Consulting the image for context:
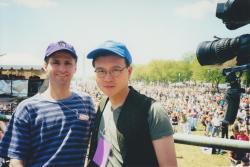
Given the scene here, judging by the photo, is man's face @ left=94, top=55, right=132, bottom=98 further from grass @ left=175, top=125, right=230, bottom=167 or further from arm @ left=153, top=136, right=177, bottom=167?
grass @ left=175, top=125, right=230, bottom=167

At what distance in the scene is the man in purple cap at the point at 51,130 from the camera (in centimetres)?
201

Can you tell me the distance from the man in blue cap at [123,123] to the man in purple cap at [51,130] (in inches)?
6.6

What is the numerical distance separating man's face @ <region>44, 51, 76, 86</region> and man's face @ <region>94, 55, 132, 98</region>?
327mm

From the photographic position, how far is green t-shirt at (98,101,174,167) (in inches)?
61.9

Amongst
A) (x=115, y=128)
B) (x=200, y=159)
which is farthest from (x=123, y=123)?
(x=200, y=159)

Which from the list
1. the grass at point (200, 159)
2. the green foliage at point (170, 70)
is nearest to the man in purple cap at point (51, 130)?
the grass at point (200, 159)

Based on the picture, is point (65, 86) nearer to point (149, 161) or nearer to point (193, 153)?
point (149, 161)

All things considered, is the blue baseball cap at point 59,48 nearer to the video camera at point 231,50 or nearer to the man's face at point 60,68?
the man's face at point 60,68

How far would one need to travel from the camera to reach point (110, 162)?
1.79 meters

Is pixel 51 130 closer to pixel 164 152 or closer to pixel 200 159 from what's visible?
pixel 164 152

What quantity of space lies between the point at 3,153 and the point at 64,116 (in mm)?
449

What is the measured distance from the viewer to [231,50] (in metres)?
2.37

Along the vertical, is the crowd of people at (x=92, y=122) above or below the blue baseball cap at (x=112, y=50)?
below

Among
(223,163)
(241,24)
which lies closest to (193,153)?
(223,163)
